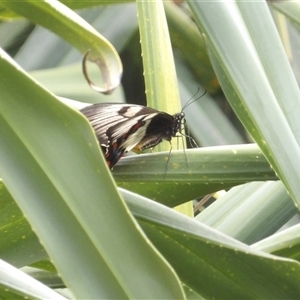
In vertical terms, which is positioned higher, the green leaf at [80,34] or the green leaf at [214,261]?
the green leaf at [80,34]

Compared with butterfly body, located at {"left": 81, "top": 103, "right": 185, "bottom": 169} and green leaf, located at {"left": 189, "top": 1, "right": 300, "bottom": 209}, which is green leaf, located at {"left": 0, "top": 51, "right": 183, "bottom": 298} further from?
butterfly body, located at {"left": 81, "top": 103, "right": 185, "bottom": 169}

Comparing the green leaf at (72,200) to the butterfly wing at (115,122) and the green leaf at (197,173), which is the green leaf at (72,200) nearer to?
the green leaf at (197,173)

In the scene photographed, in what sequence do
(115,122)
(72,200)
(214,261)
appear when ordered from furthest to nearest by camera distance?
1. (115,122)
2. (214,261)
3. (72,200)

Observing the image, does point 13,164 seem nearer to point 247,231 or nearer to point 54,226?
point 54,226

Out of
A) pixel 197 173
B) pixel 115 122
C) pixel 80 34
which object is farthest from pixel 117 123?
pixel 80 34

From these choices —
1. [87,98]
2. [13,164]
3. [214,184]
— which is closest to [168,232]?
[214,184]

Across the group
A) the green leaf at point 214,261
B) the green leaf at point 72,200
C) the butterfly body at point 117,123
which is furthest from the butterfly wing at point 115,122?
the green leaf at point 72,200

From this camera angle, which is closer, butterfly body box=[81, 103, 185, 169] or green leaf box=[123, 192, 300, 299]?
green leaf box=[123, 192, 300, 299]

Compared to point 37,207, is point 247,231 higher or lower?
lower

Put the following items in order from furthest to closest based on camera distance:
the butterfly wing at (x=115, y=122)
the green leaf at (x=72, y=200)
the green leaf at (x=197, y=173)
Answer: the butterfly wing at (x=115, y=122) < the green leaf at (x=197, y=173) < the green leaf at (x=72, y=200)

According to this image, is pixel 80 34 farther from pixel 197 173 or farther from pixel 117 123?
pixel 117 123

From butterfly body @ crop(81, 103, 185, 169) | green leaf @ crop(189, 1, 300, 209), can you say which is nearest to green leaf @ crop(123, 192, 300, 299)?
green leaf @ crop(189, 1, 300, 209)
